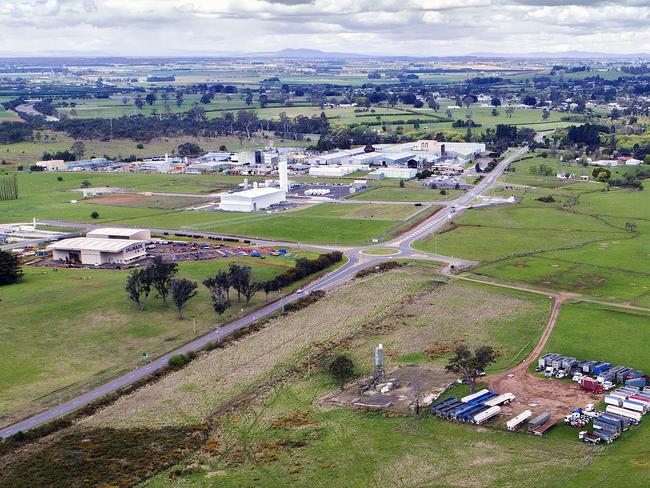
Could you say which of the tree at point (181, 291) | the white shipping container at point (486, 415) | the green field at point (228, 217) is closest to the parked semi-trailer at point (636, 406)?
the white shipping container at point (486, 415)

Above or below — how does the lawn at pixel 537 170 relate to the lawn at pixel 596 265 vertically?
above

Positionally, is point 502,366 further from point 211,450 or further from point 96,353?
point 96,353

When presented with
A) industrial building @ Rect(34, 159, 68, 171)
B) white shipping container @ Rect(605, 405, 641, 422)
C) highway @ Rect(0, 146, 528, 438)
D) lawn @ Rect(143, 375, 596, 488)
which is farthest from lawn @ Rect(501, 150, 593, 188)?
lawn @ Rect(143, 375, 596, 488)

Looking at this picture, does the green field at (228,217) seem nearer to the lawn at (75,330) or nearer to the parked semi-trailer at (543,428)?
the lawn at (75,330)

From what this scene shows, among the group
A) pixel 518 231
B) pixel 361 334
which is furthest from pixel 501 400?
pixel 518 231

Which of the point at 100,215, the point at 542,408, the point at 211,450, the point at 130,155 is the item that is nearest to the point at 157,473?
the point at 211,450

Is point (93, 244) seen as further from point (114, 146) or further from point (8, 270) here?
point (114, 146)

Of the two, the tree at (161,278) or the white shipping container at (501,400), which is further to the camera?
the tree at (161,278)
